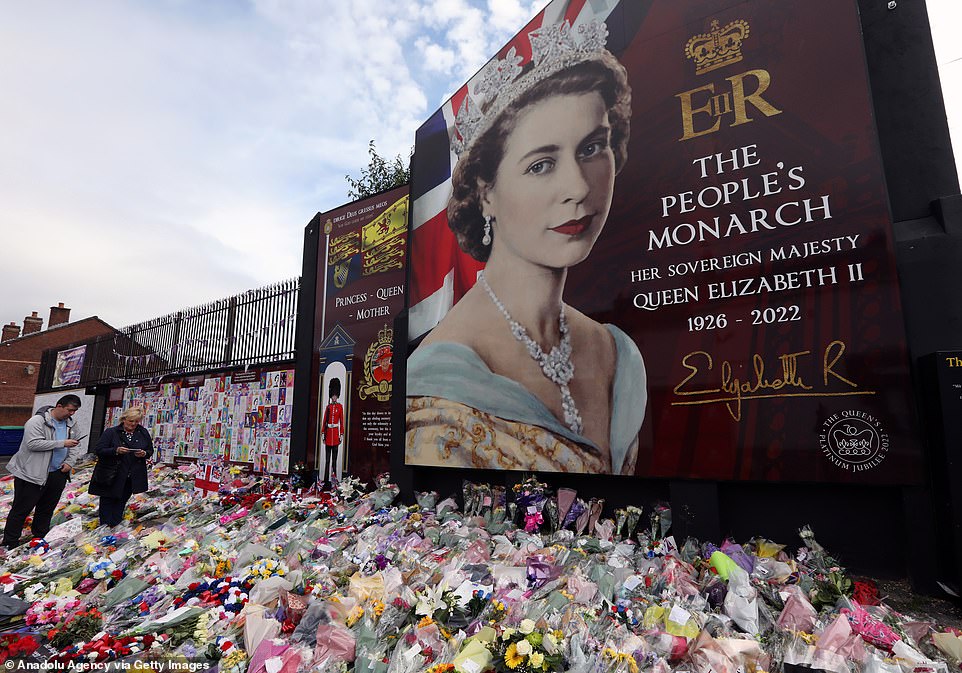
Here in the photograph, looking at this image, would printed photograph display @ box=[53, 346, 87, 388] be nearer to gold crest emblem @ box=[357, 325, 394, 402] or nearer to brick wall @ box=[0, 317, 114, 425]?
brick wall @ box=[0, 317, 114, 425]

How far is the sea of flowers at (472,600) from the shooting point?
2.26 meters

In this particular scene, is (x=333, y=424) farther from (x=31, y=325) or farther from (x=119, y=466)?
(x=31, y=325)

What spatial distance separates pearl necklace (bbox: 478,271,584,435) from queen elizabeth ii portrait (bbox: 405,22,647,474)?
11 mm

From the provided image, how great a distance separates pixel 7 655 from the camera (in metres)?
2.70

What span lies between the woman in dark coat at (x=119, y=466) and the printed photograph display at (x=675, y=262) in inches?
121

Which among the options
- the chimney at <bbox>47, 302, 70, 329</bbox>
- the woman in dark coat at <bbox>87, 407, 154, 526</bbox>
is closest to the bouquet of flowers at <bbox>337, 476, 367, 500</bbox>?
the woman in dark coat at <bbox>87, 407, 154, 526</bbox>

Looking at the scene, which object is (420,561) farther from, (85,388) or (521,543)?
(85,388)

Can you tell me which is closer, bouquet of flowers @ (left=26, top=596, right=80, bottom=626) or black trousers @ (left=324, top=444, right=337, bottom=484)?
bouquet of flowers @ (left=26, top=596, right=80, bottom=626)

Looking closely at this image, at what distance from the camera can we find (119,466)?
17.4 feet

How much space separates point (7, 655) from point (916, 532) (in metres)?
5.35

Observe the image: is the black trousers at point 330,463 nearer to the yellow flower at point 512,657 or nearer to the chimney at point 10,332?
the yellow flower at point 512,657

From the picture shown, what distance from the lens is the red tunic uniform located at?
284 inches

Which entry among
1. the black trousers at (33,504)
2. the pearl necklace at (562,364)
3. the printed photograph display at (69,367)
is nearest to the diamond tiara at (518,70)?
the pearl necklace at (562,364)

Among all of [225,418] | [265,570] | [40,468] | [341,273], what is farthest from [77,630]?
[225,418]
